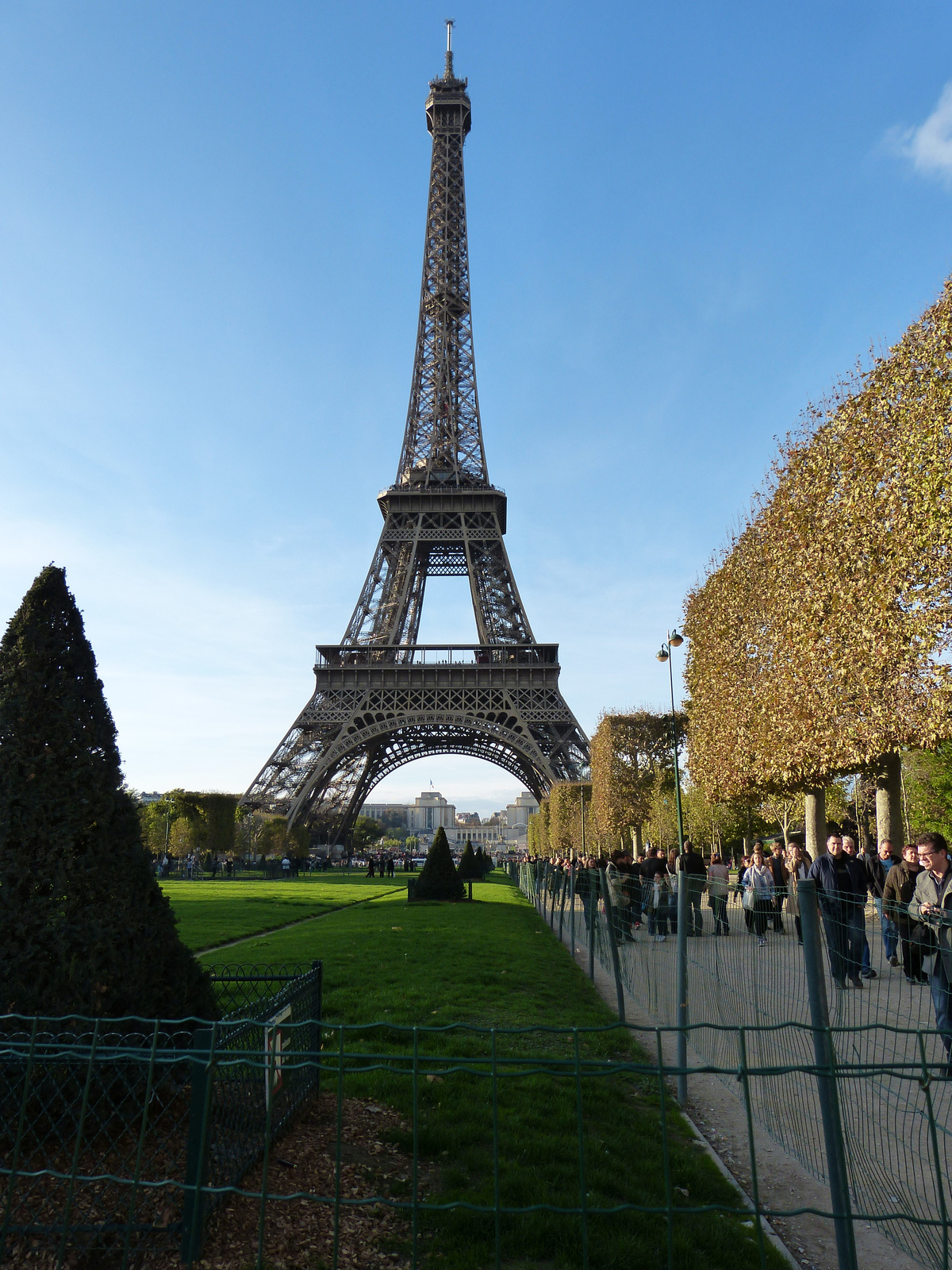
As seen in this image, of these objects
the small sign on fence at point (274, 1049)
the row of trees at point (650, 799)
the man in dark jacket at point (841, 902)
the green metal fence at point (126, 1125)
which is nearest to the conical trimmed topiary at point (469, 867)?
the row of trees at point (650, 799)

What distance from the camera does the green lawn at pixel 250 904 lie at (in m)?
16.1

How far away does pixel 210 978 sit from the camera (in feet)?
16.7

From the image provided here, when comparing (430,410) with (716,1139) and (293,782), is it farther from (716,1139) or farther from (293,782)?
(716,1139)

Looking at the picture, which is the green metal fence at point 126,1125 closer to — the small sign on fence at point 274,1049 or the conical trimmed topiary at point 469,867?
the small sign on fence at point 274,1049

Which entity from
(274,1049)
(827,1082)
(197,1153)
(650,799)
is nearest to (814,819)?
(827,1082)

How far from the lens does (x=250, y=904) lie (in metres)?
23.3

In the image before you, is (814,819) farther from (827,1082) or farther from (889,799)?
(827,1082)

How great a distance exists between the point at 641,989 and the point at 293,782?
1634 inches

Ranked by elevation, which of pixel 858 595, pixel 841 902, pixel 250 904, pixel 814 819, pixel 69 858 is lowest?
pixel 250 904

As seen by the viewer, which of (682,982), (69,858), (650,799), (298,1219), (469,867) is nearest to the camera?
(298,1219)

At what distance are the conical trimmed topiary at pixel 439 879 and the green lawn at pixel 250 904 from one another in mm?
2185

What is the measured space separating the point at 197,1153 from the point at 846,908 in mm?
6267

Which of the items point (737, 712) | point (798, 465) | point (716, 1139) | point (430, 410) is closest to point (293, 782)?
point (430, 410)

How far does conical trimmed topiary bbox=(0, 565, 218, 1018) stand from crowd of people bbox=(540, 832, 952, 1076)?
11.5 feet
